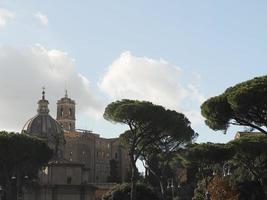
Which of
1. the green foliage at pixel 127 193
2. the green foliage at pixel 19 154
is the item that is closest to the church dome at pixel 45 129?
the green foliage at pixel 19 154

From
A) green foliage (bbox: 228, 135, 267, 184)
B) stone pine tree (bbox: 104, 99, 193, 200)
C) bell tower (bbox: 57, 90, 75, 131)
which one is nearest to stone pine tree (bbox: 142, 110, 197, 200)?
stone pine tree (bbox: 104, 99, 193, 200)

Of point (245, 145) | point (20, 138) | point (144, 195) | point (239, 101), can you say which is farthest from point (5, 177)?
point (239, 101)

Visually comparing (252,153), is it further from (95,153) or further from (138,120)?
(95,153)

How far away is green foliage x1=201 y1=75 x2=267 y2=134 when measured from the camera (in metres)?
33.4

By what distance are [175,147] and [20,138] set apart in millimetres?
13142

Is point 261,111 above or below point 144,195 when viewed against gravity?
above

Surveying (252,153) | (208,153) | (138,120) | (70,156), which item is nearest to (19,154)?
(138,120)

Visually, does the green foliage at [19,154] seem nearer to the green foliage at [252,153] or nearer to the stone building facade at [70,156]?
the stone building facade at [70,156]

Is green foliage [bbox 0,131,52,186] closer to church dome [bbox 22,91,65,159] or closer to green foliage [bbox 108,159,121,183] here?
church dome [bbox 22,91,65,159]

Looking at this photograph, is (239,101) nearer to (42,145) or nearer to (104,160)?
(42,145)

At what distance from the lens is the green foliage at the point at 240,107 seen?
3344cm

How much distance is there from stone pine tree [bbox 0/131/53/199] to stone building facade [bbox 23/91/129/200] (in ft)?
35.9

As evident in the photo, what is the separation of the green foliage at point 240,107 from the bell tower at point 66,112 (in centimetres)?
8399

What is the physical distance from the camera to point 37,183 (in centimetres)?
6750
